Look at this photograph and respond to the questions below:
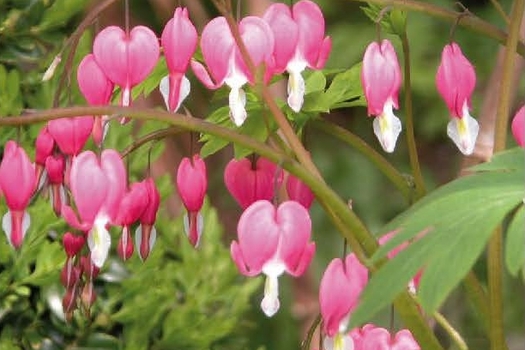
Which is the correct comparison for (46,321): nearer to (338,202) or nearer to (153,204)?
(153,204)

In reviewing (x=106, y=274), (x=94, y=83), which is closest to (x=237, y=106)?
(x=94, y=83)

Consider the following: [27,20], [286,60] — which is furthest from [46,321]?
[286,60]

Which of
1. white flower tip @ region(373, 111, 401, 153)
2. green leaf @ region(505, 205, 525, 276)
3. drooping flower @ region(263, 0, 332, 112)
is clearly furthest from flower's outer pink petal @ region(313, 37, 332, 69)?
green leaf @ region(505, 205, 525, 276)

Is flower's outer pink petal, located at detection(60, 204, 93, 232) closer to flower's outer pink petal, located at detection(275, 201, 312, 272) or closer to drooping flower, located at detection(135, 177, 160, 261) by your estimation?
drooping flower, located at detection(135, 177, 160, 261)

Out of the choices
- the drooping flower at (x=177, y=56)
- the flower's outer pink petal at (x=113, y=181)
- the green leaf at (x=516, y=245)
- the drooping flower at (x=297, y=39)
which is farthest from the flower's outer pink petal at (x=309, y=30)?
the green leaf at (x=516, y=245)

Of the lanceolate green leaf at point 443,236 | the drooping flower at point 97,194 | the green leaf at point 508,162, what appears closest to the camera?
the lanceolate green leaf at point 443,236

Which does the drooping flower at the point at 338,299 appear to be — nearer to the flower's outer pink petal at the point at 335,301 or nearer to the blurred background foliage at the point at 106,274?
the flower's outer pink petal at the point at 335,301
